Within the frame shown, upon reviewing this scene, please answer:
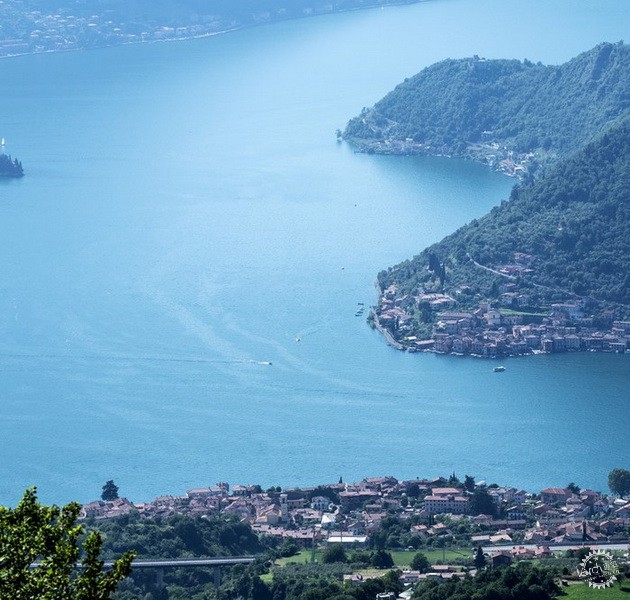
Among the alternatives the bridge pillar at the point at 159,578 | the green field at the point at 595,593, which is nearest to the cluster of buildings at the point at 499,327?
the bridge pillar at the point at 159,578

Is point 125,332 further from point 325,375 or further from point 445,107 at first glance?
point 445,107

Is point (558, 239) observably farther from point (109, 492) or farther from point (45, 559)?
point (45, 559)

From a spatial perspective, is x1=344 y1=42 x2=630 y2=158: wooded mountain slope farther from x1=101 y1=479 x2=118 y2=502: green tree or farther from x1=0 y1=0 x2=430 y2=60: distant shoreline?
x1=101 y1=479 x2=118 y2=502: green tree

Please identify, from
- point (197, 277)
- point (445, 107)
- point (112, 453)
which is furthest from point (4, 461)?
point (445, 107)

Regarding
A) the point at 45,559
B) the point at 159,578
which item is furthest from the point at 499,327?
the point at 45,559

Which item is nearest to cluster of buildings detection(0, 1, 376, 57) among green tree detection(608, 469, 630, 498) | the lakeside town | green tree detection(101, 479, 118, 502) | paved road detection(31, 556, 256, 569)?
the lakeside town
